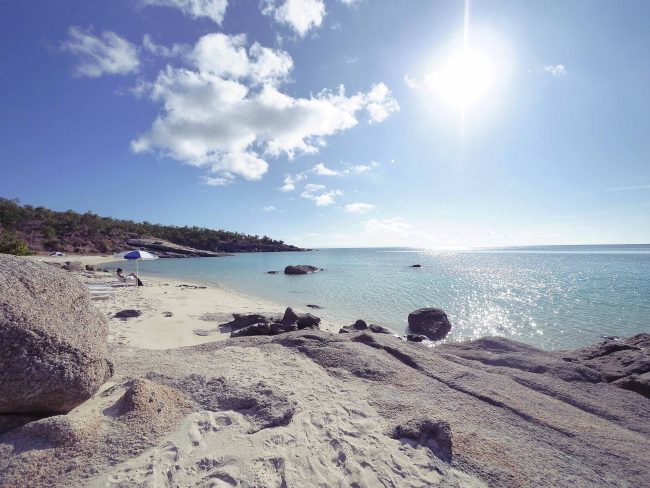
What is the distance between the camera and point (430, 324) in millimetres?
14859

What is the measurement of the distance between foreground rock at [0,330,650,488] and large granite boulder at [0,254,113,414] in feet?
1.03

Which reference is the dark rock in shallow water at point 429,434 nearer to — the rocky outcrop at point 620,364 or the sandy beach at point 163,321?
the rocky outcrop at point 620,364

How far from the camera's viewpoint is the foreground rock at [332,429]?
127 inches

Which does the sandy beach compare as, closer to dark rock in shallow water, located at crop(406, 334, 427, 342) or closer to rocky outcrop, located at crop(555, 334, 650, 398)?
dark rock in shallow water, located at crop(406, 334, 427, 342)

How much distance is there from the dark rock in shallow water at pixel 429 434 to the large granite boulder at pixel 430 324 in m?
11.0

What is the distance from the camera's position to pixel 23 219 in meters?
77.2

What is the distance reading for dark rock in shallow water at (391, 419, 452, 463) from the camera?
151 inches

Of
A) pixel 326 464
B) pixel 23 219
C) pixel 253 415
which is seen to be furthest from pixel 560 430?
A: pixel 23 219

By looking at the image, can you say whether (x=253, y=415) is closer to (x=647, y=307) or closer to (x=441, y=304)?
(x=441, y=304)

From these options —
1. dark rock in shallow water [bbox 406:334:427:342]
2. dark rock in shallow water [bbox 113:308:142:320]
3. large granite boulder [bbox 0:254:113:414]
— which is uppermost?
large granite boulder [bbox 0:254:113:414]

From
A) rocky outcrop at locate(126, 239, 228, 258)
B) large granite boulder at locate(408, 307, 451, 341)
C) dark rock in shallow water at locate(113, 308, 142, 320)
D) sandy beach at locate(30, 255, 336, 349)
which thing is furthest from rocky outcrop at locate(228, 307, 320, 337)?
rocky outcrop at locate(126, 239, 228, 258)

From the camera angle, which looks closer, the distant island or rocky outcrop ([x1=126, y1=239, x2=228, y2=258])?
the distant island

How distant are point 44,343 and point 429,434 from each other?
16.2ft

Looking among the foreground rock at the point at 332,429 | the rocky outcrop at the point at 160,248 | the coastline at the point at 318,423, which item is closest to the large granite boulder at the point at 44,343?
the coastline at the point at 318,423
